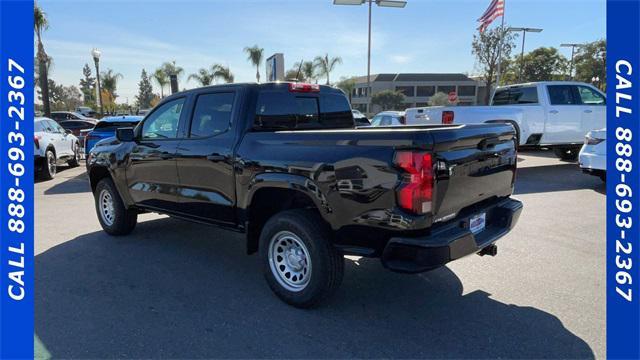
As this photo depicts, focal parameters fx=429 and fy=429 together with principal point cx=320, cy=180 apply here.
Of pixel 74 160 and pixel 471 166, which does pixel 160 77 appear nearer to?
pixel 74 160

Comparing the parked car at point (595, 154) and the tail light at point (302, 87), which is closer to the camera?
the tail light at point (302, 87)

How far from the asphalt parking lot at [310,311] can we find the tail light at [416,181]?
101 cm

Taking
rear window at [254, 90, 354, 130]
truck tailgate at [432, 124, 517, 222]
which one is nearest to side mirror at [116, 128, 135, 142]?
rear window at [254, 90, 354, 130]

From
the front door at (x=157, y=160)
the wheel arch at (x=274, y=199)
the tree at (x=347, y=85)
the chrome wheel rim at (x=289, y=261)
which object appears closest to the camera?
the wheel arch at (x=274, y=199)

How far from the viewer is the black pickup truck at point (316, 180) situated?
2.94m

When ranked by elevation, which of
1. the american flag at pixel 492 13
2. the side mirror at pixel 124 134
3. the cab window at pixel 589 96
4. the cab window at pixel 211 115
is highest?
the american flag at pixel 492 13

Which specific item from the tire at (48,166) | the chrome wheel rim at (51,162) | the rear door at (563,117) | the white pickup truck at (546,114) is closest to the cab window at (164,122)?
the white pickup truck at (546,114)

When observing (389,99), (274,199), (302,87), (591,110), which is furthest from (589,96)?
(389,99)

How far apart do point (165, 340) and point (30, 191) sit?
165 centimetres

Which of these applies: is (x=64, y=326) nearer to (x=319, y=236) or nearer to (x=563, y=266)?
(x=319, y=236)

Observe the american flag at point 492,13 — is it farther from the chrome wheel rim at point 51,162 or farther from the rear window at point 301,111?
the chrome wheel rim at point 51,162

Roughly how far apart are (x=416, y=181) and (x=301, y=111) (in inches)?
76.8

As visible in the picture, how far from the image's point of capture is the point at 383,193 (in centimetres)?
298

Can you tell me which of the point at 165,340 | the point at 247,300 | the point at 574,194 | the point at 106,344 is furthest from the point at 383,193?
the point at 574,194
